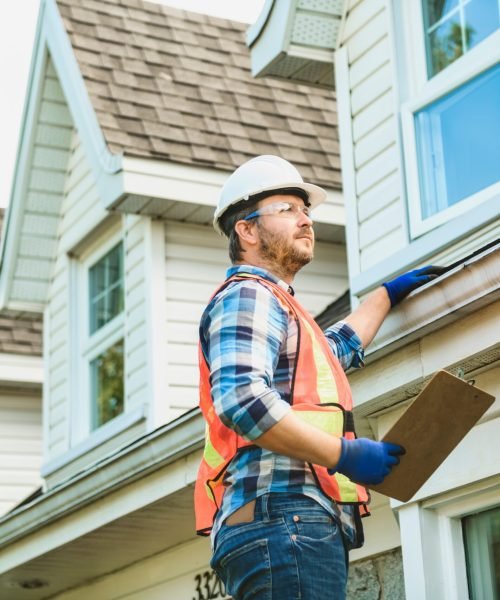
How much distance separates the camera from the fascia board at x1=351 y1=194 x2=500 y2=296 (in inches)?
232

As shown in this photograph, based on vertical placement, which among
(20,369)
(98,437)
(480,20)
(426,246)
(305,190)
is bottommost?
(305,190)

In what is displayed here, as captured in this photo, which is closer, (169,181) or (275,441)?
(275,441)

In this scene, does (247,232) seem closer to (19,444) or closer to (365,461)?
(365,461)

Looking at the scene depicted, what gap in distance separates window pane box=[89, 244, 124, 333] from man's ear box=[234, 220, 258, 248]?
635 centimetres

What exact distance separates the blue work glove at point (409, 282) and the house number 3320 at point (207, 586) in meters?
3.88

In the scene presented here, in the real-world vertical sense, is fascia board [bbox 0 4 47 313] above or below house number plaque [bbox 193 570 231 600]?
above

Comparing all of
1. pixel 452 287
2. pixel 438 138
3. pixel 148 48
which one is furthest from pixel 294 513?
pixel 148 48

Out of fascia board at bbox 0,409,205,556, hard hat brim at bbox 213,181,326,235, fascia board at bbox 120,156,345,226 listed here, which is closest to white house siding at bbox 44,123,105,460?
fascia board at bbox 120,156,345,226

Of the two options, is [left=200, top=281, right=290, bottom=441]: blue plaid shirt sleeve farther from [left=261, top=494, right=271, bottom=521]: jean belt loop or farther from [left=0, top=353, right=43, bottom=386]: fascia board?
[left=0, top=353, right=43, bottom=386]: fascia board

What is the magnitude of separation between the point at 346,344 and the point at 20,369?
32.3 ft

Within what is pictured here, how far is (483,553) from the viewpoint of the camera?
18.0ft

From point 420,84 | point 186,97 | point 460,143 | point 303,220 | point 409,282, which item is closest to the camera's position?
point 303,220

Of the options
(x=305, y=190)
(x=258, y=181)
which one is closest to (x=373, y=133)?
(x=305, y=190)

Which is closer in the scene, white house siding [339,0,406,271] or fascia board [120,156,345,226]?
white house siding [339,0,406,271]
